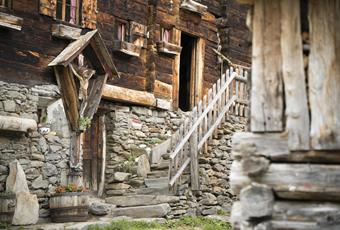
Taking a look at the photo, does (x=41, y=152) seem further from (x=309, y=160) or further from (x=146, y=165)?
(x=309, y=160)

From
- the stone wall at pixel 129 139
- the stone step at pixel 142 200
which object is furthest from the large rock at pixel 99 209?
the stone wall at pixel 129 139

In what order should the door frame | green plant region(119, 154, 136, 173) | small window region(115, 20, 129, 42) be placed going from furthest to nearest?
the door frame → small window region(115, 20, 129, 42) → green plant region(119, 154, 136, 173)

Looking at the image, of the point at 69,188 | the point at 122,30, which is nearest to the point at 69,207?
the point at 69,188

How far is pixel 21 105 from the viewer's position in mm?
11461

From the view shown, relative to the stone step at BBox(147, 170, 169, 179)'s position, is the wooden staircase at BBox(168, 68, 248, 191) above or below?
above

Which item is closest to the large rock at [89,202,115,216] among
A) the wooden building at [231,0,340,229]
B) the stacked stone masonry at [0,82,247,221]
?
the stacked stone masonry at [0,82,247,221]

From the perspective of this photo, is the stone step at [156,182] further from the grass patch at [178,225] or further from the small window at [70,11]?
the small window at [70,11]

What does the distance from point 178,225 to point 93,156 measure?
291 cm

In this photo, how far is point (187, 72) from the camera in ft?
55.4

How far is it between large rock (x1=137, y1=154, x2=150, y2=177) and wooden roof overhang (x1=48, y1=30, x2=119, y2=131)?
1580 mm

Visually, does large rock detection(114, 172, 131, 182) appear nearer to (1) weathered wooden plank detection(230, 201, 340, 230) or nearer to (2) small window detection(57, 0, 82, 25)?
(2) small window detection(57, 0, 82, 25)

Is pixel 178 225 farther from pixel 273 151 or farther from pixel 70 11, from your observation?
pixel 273 151

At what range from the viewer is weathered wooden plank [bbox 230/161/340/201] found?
489 centimetres

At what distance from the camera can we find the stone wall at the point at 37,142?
1121 cm
